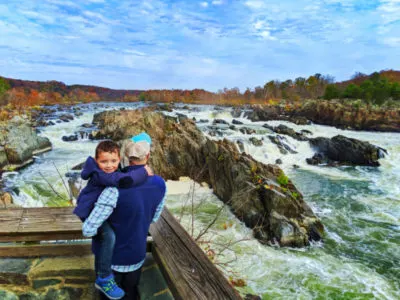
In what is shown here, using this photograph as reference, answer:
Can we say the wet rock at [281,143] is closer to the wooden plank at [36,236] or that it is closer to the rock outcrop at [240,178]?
the rock outcrop at [240,178]

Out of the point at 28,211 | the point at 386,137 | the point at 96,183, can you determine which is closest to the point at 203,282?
the point at 96,183

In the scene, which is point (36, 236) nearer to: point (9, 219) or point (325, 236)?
point (9, 219)

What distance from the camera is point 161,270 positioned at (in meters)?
2.44

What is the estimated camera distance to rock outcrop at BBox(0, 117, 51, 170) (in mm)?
13422

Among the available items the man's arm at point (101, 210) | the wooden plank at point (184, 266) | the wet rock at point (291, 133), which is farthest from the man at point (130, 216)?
the wet rock at point (291, 133)

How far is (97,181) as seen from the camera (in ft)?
6.29

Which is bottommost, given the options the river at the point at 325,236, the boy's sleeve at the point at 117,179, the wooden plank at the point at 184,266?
the river at the point at 325,236

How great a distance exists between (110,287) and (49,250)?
0.94 meters

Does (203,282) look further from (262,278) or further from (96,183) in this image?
(262,278)

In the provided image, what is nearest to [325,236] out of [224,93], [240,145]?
[240,145]

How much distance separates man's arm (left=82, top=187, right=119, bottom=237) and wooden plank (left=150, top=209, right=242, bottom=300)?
63cm

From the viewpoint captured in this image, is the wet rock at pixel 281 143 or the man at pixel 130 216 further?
the wet rock at pixel 281 143

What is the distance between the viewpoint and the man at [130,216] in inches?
75.3

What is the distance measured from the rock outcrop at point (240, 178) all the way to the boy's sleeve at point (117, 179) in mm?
3370
